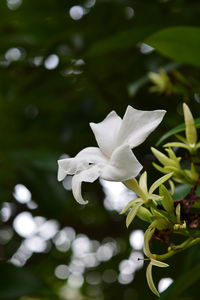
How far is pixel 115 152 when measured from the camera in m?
0.50

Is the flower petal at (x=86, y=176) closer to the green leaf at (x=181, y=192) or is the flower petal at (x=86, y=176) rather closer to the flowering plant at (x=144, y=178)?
the flowering plant at (x=144, y=178)

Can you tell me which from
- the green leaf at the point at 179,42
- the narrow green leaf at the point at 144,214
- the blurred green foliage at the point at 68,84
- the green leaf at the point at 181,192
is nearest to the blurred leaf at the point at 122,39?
the blurred green foliage at the point at 68,84

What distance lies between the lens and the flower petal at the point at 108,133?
1.81 ft

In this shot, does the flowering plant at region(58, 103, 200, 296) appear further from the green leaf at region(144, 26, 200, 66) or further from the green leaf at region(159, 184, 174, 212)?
the green leaf at region(144, 26, 200, 66)

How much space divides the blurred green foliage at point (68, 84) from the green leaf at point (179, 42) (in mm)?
209

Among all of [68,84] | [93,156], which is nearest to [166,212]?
[93,156]

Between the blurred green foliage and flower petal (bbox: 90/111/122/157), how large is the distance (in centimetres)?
52

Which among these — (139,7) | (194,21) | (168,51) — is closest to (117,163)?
(168,51)

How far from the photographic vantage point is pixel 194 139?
0.60 metres

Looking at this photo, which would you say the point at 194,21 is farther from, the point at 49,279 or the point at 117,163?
the point at 49,279

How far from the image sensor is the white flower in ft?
1.59

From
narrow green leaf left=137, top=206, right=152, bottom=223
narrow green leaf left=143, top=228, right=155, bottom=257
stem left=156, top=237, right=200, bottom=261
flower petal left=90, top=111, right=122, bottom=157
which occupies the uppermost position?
flower petal left=90, top=111, right=122, bottom=157

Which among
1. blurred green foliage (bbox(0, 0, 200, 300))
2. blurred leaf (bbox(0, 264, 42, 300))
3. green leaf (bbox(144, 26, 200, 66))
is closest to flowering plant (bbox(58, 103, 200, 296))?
green leaf (bbox(144, 26, 200, 66))

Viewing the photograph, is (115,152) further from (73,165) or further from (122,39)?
(122,39)
